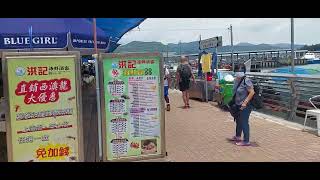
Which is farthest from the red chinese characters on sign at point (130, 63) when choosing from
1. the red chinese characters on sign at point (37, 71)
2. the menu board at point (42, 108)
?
the red chinese characters on sign at point (37, 71)

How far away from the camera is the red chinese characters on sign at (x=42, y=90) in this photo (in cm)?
482

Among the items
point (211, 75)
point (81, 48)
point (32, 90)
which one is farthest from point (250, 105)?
point (211, 75)

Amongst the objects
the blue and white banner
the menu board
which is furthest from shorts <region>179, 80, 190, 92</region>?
the menu board

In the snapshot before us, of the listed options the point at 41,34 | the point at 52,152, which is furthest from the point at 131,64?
the point at 41,34

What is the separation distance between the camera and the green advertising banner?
5.35m

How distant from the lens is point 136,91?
18.0 ft

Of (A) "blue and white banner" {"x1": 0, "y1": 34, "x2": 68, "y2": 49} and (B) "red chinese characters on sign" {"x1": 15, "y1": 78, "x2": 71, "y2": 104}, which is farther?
(A) "blue and white banner" {"x1": 0, "y1": 34, "x2": 68, "y2": 49}

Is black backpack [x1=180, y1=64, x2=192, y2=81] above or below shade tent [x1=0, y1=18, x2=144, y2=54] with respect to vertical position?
below

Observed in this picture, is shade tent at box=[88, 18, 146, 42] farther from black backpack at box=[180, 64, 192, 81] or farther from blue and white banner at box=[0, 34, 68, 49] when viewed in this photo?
blue and white banner at box=[0, 34, 68, 49]

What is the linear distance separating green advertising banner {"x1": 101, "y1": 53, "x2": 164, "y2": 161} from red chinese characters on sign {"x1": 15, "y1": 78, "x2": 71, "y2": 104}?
579 millimetres

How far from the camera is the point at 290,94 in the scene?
1030 centimetres

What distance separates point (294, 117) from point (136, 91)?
593cm

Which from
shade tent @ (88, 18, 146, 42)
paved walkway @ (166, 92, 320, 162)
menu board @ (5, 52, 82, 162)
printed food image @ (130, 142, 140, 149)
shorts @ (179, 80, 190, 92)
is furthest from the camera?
shorts @ (179, 80, 190, 92)

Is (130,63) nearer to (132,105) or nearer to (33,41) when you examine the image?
(132,105)
